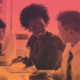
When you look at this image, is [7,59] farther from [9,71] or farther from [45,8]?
[45,8]

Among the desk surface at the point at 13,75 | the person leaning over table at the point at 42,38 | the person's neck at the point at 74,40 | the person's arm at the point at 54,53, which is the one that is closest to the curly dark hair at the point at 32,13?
the person leaning over table at the point at 42,38

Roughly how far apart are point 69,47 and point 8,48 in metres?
0.91

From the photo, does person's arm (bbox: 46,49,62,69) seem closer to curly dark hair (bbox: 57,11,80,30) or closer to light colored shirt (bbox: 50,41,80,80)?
light colored shirt (bbox: 50,41,80,80)

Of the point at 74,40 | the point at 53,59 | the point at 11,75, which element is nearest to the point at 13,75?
the point at 11,75

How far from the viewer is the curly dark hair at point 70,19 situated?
1.64m

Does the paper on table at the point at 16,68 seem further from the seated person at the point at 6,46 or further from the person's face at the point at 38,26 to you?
the person's face at the point at 38,26

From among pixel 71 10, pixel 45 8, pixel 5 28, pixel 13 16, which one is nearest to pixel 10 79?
pixel 5 28

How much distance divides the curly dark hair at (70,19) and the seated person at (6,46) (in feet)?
2.54

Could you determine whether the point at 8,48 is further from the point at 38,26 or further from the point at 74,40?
the point at 74,40

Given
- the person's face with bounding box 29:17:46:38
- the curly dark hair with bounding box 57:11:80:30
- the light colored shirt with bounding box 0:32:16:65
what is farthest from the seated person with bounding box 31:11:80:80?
the light colored shirt with bounding box 0:32:16:65

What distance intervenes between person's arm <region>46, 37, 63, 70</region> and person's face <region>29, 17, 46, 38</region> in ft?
0.66

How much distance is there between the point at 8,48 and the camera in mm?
1681

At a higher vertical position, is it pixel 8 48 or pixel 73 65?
pixel 8 48

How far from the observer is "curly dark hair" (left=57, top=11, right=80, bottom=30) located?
164 centimetres
